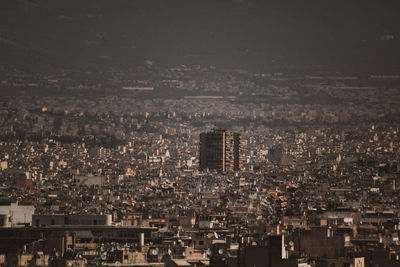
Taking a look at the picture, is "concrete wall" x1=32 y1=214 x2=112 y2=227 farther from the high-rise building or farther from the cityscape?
the high-rise building

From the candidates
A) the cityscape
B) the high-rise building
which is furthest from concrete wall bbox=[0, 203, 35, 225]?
the high-rise building

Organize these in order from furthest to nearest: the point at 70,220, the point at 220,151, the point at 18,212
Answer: the point at 220,151 → the point at 18,212 → the point at 70,220

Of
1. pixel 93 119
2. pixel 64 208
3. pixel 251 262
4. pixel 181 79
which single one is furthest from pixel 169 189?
pixel 181 79

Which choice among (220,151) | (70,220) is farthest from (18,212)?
(220,151)

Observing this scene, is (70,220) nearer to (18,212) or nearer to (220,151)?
(18,212)

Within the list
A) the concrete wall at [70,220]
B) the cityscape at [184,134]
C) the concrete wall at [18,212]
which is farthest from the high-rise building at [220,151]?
the concrete wall at [70,220]

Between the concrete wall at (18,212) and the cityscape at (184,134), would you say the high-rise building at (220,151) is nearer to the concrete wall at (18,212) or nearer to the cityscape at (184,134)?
the cityscape at (184,134)
